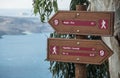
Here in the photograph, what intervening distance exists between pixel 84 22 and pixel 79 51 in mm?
217

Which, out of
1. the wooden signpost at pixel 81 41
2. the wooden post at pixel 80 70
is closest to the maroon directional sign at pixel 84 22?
the wooden signpost at pixel 81 41

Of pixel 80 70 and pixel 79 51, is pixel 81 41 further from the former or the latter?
pixel 80 70

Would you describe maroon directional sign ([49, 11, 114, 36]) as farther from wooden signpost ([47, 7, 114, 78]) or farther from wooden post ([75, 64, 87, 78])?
wooden post ([75, 64, 87, 78])

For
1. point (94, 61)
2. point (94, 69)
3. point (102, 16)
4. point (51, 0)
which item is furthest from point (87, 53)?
point (94, 69)

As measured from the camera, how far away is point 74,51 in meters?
2.77

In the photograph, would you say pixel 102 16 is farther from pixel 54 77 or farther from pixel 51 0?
pixel 54 77

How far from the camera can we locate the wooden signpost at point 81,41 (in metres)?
2.72

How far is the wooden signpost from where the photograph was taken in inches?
107

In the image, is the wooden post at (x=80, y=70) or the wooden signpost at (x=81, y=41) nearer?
the wooden signpost at (x=81, y=41)

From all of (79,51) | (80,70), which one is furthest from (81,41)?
(80,70)

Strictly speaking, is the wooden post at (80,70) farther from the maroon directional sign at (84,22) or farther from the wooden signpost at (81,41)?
the maroon directional sign at (84,22)

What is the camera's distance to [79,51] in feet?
9.06

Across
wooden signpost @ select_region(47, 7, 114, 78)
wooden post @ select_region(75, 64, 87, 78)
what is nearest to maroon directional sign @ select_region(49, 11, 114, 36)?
wooden signpost @ select_region(47, 7, 114, 78)

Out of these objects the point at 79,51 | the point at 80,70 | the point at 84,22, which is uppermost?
the point at 84,22
